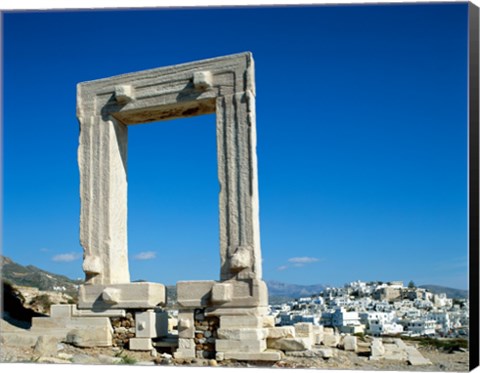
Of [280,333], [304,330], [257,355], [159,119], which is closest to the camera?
[257,355]

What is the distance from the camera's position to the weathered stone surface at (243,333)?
33.6 feet

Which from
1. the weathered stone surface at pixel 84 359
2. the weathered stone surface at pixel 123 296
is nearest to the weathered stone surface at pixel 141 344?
the weathered stone surface at pixel 123 296

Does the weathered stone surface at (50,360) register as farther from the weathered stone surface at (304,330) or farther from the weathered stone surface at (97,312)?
the weathered stone surface at (304,330)

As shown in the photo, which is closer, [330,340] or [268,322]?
[268,322]

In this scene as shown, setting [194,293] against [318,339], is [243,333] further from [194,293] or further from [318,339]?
[318,339]

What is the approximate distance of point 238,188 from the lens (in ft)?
36.4

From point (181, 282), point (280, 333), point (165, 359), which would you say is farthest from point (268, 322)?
point (165, 359)

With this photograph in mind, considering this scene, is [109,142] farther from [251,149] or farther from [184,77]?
[251,149]

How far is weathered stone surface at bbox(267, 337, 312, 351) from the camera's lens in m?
10.3

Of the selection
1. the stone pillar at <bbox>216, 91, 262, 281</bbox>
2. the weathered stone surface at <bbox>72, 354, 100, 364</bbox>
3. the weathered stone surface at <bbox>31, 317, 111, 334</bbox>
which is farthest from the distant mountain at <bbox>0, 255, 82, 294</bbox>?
the stone pillar at <bbox>216, 91, 262, 281</bbox>

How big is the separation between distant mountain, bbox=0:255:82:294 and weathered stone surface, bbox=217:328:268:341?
41.1 ft

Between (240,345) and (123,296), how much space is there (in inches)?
95.8

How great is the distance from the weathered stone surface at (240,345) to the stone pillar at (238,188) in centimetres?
107

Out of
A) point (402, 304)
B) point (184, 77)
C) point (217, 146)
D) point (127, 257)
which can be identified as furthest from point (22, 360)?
point (402, 304)
